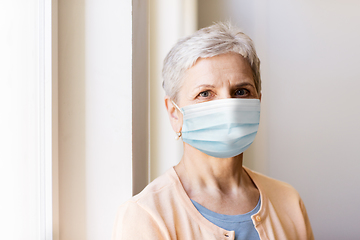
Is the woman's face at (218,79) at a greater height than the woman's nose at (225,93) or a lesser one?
greater

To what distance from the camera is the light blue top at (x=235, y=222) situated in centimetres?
87

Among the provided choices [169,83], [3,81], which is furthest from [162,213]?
[3,81]

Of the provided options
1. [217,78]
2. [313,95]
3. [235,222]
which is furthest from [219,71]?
[313,95]

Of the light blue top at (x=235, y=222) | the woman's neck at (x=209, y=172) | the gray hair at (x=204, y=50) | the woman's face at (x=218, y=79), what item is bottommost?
the light blue top at (x=235, y=222)

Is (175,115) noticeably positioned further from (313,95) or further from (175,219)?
(313,95)

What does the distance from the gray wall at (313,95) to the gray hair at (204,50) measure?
41.4 inches

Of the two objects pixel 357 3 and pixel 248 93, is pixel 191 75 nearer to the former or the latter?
pixel 248 93

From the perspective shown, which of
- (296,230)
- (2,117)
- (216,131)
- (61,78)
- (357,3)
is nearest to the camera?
(2,117)

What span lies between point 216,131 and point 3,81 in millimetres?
629

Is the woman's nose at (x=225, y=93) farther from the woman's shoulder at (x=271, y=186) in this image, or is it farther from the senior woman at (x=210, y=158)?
the woman's shoulder at (x=271, y=186)

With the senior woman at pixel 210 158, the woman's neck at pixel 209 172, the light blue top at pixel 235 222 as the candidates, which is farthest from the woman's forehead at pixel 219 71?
the light blue top at pixel 235 222

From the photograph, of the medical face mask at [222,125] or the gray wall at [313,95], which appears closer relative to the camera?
the medical face mask at [222,125]

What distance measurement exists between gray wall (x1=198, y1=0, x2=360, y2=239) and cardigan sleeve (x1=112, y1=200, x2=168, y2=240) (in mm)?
1250

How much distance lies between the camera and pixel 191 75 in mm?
937
